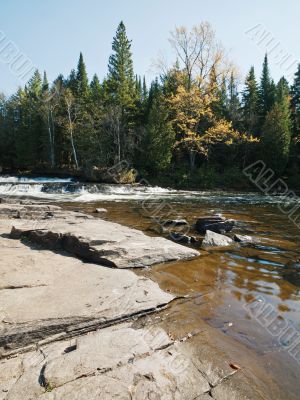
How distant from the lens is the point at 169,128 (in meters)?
35.3

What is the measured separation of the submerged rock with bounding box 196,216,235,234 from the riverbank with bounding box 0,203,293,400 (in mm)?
5521

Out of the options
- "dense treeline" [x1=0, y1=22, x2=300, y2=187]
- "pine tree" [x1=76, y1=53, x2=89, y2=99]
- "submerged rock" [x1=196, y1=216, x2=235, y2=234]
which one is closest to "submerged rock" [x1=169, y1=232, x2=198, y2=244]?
"submerged rock" [x1=196, y1=216, x2=235, y2=234]

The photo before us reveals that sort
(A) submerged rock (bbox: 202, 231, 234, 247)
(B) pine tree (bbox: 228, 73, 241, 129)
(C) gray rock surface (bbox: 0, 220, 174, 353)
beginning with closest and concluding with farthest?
(C) gray rock surface (bbox: 0, 220, 174, 353), (A) submerged rock (bbox: 202, 231, 234, 247), (B) pine tree (bbox: 228, 73, 241, 129)

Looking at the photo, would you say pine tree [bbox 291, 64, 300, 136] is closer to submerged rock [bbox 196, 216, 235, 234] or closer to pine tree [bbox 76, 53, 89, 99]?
pine tree [bbox 76, 53, 89, 99]

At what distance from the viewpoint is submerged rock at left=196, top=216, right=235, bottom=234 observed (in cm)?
1117

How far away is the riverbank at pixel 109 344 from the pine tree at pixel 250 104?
39.1 m

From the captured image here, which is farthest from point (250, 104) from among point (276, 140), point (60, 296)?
point (60, 296)

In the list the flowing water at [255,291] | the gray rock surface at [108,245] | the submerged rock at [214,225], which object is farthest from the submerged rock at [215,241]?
the submerged rock at [214,225]

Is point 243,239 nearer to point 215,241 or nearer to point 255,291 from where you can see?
point 215,241

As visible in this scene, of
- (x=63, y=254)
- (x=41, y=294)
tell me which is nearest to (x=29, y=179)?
(x=63, y=254)

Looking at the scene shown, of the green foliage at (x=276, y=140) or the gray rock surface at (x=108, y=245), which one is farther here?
the green foliage at (x=276, y=140)

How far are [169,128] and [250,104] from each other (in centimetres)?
1552

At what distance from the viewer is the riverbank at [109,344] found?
3141 millimetres

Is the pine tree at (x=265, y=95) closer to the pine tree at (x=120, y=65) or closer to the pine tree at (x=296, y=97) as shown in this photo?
the pine tree at (x=296, y=97)
